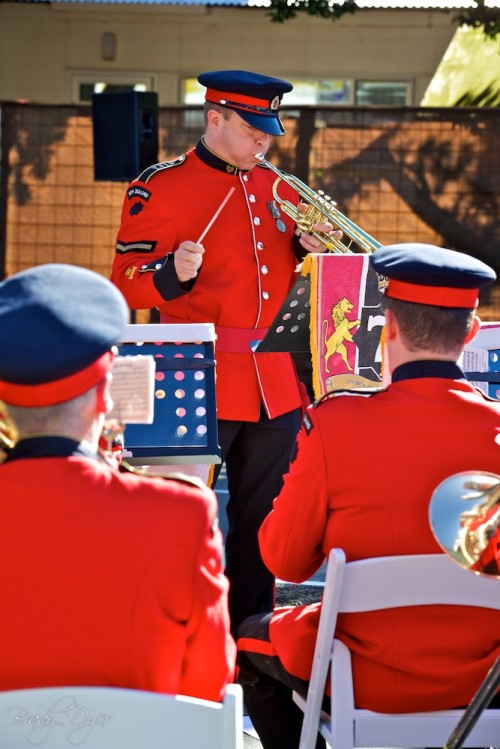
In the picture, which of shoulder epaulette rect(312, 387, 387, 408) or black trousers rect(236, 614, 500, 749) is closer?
shoulder epaulette rect(312, 387, 387, 408)

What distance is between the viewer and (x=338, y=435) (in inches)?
106

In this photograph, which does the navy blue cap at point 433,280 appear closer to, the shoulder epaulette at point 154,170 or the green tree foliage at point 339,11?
the shoulder epaulette at point 154,170

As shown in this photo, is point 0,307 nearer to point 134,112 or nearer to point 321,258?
point 321,258

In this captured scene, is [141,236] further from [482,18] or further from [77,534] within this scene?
[482,18]

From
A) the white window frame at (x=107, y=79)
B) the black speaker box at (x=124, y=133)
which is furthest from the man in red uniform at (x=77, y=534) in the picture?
the white window frame at (x=107, y=79)

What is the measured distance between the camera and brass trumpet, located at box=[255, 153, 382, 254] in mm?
4406

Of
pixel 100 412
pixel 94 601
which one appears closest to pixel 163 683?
pixel 94 601

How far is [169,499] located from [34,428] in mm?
244

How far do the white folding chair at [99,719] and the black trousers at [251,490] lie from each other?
2502 mm

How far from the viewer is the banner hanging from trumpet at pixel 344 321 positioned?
4039 millimetres

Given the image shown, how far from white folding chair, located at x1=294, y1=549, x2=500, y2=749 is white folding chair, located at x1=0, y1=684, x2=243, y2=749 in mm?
644

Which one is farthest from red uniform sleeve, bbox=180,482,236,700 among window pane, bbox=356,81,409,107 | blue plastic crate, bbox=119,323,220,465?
window pane, bbox=356,81,409,107

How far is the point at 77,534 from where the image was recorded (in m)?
2.09

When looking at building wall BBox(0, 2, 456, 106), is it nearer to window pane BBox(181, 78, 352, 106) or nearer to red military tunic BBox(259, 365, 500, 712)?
window pane BBox(181, 78, 352, 106)
